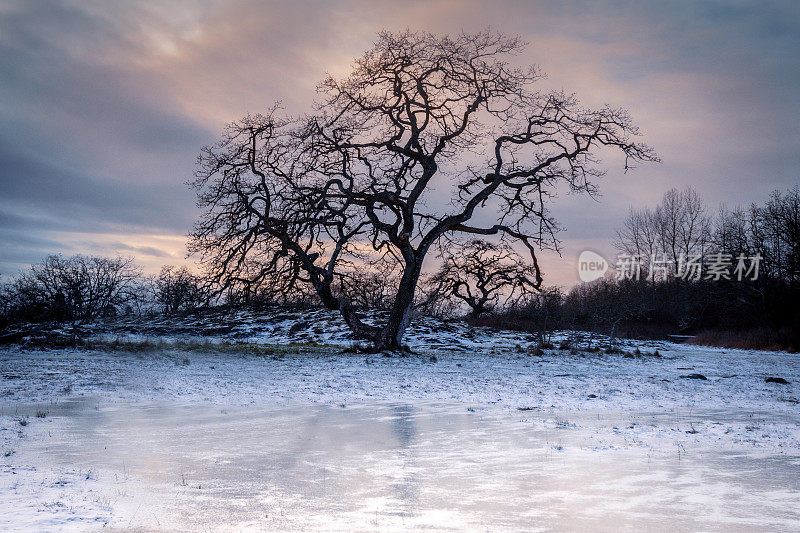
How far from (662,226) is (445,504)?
6516cm

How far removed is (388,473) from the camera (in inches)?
238

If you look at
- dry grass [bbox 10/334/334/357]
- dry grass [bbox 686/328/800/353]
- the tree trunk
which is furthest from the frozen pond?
dry grass [bbox 686/328/800/353]

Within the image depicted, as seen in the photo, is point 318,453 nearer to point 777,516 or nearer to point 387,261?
point 777,516

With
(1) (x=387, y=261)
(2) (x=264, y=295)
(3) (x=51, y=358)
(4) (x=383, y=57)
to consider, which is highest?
(4) (x=383, y=57)

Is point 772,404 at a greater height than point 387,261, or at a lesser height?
lesser

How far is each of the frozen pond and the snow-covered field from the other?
0.03 metres

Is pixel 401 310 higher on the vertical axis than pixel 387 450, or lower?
higher

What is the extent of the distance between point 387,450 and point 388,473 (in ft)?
3.75

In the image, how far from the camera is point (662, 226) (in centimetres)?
6400

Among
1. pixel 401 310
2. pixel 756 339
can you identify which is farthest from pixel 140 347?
pixel 756 339

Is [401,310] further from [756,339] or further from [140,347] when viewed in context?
[756,339]

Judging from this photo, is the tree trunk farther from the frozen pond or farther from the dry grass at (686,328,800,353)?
the dry grass at (686,328,800,353)

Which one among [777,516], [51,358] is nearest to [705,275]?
[51,358]

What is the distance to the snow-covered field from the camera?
4.74 meters
